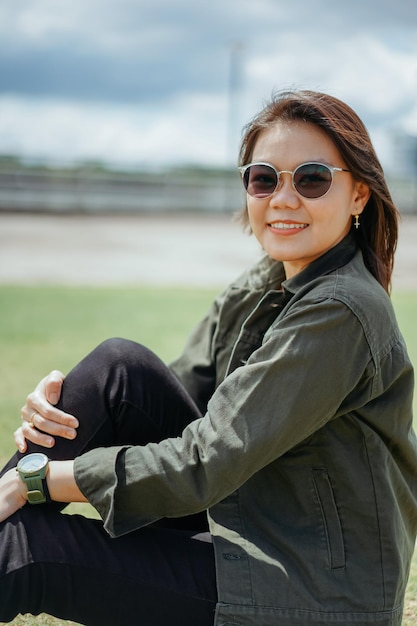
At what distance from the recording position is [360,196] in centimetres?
210

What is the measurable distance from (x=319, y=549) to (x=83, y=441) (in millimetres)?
648

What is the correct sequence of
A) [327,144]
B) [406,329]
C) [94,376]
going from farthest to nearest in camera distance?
[406,329], [94,376], [327,144]

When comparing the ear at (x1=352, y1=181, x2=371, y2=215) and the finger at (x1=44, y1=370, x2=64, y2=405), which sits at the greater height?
the ear at (x1=352, y1=181, x2=371, y2=215)

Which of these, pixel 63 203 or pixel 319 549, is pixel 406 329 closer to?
pixel 319 549

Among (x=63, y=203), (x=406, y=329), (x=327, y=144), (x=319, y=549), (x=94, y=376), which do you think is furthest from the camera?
(x=63, y=203)

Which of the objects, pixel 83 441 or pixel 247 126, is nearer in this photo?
pixel 83 441

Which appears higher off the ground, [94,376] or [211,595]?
[94,376]

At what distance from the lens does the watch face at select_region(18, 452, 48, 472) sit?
1.92 m

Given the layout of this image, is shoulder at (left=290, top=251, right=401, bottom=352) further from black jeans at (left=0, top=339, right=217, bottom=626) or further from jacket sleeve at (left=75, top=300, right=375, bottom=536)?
black jeans at (left=0, top=339, right=217, bottom=626)

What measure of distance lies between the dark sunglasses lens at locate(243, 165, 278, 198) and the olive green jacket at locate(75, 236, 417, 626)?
32 centimetres

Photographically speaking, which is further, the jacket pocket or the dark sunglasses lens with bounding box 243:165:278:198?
the dark sunglasses lens with bounding box 243:165:278:198

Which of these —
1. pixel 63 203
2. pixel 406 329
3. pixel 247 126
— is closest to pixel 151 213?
pixel 63 203

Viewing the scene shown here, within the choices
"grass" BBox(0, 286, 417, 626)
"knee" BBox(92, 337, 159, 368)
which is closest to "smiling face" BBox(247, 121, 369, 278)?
"knee" BBox(92, 337, 159, 368)

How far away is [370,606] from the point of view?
1.77 meters
